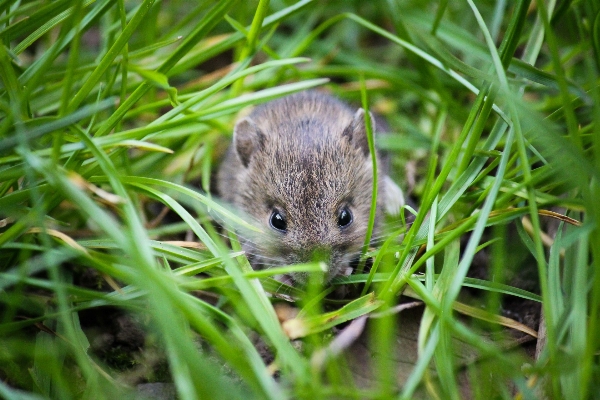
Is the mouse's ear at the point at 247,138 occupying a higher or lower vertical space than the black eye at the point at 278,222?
higher

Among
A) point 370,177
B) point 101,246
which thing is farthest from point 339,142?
point 101,246

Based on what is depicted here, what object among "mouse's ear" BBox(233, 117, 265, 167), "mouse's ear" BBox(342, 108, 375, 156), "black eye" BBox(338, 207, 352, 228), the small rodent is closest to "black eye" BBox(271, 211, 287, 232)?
the small rodent

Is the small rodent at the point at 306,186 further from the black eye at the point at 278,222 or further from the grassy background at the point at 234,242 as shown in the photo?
the grassy background at the point at 234,242

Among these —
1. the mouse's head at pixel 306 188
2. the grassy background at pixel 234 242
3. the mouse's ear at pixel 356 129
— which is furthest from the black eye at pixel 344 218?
the mouse's ear at pixel 356 129

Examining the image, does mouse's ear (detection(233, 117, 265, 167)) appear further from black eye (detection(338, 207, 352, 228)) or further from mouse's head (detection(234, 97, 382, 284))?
black eye (detection(338, 207, 352, 228))

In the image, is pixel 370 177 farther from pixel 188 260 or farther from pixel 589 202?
pixel 589 202

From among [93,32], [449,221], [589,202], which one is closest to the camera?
[589,202]

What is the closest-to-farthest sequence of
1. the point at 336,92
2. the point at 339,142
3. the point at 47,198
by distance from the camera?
the point at 47,198
the point at 339,142
the point at 336,92
